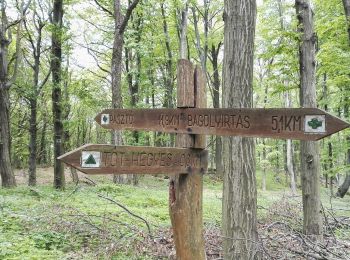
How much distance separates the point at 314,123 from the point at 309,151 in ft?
13.4

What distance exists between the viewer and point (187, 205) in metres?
3.05

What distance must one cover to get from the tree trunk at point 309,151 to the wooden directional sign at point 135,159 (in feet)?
12.2

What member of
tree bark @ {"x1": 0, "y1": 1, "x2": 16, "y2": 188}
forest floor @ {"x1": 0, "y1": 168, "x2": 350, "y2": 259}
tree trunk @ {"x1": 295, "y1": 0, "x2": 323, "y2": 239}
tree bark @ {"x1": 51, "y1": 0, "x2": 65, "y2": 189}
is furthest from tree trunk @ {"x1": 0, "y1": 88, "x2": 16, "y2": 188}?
tree trunk @ {"x1": 295, "y1": 0, "x2": 323, "y2": 239}

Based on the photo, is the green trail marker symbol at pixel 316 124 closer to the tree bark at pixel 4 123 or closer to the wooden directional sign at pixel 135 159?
the wooden directional sign at pixel 135 159

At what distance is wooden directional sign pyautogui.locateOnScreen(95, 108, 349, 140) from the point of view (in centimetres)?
238

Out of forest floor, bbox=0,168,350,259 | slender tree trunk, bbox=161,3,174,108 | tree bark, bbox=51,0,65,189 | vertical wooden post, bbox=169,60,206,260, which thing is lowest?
forest floor, bbox=0,168,350,259

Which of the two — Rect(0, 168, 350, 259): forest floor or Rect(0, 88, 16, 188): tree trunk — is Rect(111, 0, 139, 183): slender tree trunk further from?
Rect(0, 168, 350, 259): forest floor

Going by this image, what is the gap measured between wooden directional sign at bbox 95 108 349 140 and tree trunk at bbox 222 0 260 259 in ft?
4.61

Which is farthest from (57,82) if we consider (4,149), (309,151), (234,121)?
(234,121)

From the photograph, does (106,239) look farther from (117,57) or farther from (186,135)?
(117,57)

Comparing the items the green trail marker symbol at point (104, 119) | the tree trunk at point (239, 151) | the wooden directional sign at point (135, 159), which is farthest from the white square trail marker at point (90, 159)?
the tree trunk at point (239, 151)

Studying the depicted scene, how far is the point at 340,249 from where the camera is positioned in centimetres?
494

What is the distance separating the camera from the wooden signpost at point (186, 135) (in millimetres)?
2531

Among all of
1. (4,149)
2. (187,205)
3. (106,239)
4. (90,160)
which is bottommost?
(106,239)
